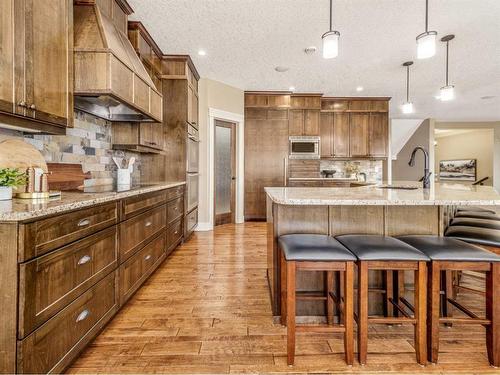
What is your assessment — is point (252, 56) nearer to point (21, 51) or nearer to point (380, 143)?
point (21, 51)

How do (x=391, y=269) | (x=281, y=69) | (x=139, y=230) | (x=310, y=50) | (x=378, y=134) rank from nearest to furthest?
(x=391, y=269), (x=139, y=230), (x=310, y=50), (x=281, y=69), (x=378, y=134)

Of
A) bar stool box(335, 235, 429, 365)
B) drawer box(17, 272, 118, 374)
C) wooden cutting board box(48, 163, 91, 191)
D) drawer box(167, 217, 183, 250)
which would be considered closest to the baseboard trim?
drawer box(167, 217, 183, 250)

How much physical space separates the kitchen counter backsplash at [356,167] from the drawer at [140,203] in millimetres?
5192

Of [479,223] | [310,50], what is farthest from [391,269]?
[310,50]

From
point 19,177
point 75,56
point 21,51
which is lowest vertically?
point 19,177

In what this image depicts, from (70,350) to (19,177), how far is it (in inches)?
38.6

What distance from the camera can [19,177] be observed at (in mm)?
1568

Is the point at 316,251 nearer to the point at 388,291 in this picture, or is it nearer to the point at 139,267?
the point at 388,291

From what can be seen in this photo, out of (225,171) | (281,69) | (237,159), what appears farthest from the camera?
(237,159)

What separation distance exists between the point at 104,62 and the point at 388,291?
2.68 metres

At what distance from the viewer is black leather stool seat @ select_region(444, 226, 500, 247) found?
1884mm

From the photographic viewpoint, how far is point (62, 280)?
136cm

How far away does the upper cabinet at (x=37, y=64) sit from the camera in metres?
1.48

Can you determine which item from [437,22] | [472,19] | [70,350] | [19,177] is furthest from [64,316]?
[472,19]
